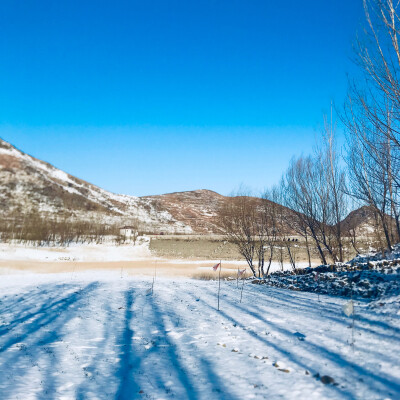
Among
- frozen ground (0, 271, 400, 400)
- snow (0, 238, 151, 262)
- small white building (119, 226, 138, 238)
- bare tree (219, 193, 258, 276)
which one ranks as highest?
bare tree (219, 193, 258, 276)

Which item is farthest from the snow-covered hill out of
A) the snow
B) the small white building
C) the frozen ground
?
the frozen ground

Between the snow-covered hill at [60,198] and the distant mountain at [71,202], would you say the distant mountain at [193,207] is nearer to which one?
the distant mountain at [71,202]

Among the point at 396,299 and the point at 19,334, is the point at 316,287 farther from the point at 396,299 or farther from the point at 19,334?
the point at 19,334

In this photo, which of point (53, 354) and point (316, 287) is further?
point (316, 287)

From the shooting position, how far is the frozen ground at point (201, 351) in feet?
13.2

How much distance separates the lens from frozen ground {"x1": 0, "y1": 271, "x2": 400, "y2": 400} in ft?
13.2

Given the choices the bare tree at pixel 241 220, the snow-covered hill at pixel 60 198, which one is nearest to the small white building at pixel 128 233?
the snow-covered hill at pixel 60 198

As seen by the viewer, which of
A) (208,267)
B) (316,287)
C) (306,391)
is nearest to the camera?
(306,391)

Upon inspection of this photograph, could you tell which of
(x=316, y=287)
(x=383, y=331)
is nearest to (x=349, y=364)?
(x=383, y=331)

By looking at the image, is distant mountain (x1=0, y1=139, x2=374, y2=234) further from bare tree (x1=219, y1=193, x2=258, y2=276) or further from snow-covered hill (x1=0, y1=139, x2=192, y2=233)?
bare tree (x1=219, y1=193, x2=258, y2=276)

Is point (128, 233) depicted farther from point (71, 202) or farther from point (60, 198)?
point (60, 198)

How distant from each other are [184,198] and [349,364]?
135m

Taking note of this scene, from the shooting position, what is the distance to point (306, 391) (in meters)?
3.68

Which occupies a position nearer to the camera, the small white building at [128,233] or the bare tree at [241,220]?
the bare tree at [241,220]
